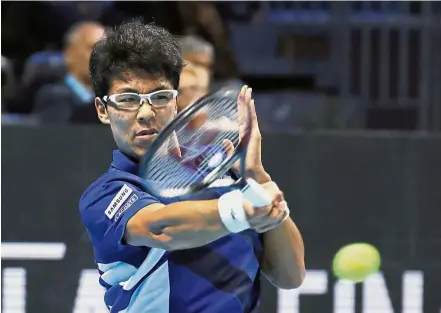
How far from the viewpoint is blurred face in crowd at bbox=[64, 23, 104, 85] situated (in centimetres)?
611

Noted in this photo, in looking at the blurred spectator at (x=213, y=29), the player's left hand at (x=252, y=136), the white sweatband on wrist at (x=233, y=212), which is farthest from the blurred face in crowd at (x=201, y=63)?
the white sweatband on wrist at (x=233, y=212)

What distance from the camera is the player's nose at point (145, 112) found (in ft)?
8.52

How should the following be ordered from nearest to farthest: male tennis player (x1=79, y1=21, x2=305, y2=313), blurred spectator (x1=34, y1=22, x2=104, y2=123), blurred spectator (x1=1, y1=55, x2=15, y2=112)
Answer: male tennis player (x1=79, y1=21, x2=305, y2=313) < blurred spectator (x1=34, y1=22, x2=104, y2=123) < blurred spectator (x1=1, y1=55, x2=15, y2=112)

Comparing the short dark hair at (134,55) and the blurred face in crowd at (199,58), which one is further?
the blurred face in crowd at (199,58)

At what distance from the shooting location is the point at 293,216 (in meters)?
5.11

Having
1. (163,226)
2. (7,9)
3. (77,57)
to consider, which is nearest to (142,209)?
(163,226)

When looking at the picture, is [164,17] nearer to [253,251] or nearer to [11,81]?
[11,81]

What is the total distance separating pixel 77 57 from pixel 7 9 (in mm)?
1034

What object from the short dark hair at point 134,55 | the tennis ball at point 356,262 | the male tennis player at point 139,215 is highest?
the short dark hair at point 134,55

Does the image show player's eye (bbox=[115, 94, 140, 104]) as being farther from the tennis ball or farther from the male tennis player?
the tennis ball

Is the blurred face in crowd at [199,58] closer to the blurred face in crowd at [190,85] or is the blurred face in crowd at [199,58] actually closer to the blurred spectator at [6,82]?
the blurred face in crowd at [190,85]

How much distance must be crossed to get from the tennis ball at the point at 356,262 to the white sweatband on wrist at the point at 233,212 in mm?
1844

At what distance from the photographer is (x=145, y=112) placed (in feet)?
8.52

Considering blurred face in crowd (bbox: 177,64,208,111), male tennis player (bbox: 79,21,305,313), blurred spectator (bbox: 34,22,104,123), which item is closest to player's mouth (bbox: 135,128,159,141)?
male tennis player (bbox: 79,21,305,313)
